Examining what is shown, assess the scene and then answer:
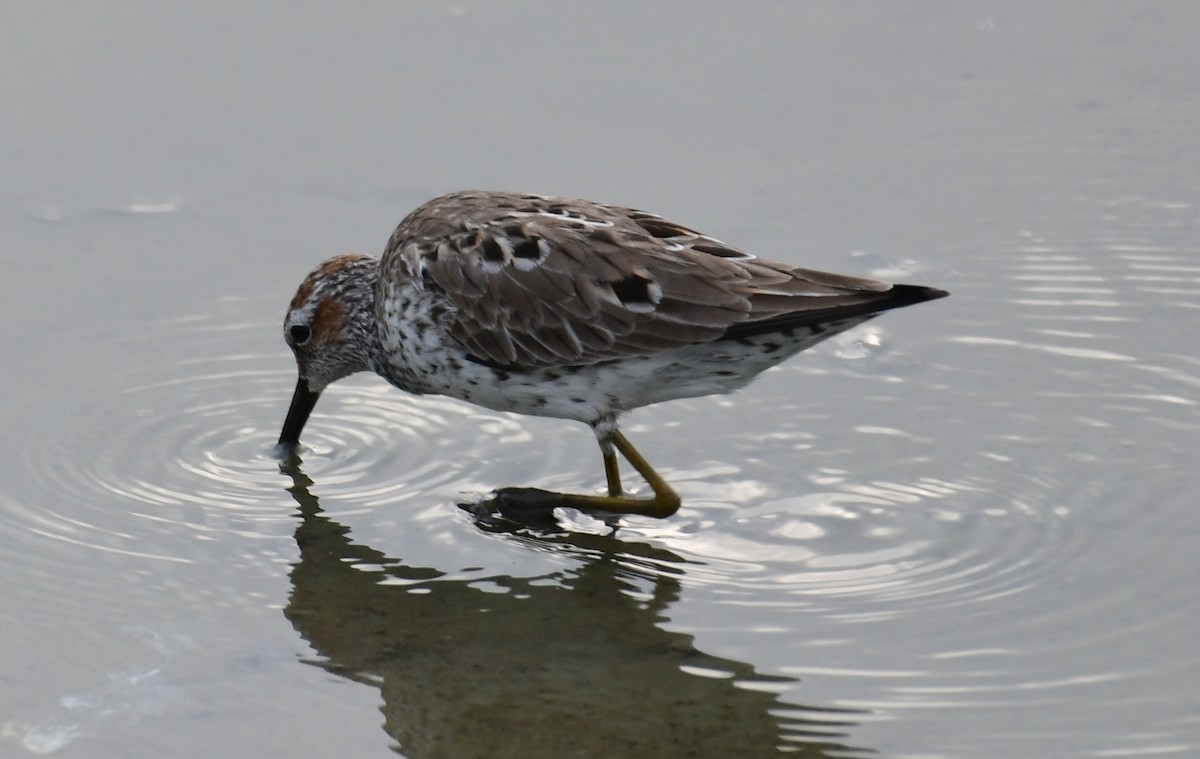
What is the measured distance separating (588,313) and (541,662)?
5.96 feet

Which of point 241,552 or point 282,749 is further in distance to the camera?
point 241,552

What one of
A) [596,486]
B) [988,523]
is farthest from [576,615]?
[988,523]

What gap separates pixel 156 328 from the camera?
32.6 ft

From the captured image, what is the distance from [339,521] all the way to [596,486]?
133 centimetres

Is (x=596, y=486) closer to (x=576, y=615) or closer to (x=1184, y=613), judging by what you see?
(x=576, y=615)

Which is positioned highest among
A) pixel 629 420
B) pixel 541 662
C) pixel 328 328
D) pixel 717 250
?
pixel 717 250

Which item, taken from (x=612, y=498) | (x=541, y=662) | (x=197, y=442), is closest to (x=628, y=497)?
(x=612, y=498)

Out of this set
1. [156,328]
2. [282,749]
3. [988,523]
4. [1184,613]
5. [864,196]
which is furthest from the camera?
[864,196]

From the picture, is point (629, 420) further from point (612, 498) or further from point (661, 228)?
point (661, 228)

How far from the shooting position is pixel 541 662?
7.13 m

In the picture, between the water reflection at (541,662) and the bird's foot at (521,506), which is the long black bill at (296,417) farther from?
the bird's foot at (521,506)

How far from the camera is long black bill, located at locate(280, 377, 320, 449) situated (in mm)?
9070

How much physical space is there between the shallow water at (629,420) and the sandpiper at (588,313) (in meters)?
0.53

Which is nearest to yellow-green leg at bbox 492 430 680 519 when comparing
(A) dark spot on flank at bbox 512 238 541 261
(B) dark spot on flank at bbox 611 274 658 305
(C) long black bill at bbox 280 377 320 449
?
(B) dark spot on flank at bbox 611 274 658 305
